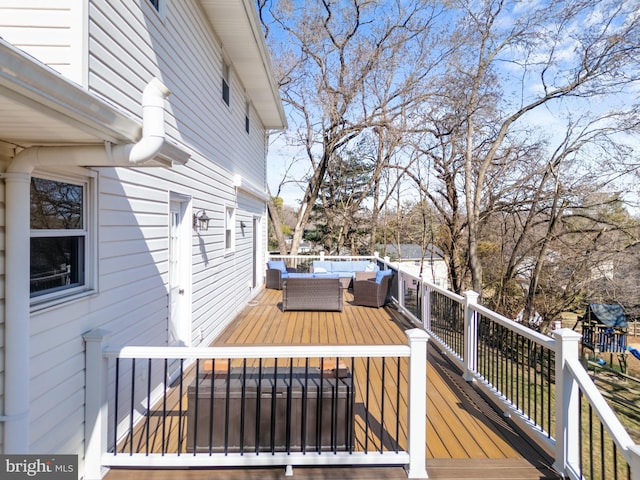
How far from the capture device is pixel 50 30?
2402 mm

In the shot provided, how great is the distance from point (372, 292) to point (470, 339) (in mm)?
3941

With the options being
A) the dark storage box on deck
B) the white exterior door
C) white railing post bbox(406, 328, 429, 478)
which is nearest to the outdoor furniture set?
the white exterior door

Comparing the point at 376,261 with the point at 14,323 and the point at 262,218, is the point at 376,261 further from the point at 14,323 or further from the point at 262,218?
the point at 14,323

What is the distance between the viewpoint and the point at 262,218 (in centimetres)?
1132

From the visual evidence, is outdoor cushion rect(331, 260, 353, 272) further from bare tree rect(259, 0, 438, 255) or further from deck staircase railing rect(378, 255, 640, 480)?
deck staircase railing rect(378, 255, 640, 480)

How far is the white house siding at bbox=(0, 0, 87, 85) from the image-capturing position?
2.35 meters

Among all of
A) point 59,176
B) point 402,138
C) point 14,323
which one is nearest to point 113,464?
point 14,323

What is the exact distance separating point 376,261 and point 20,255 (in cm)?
967

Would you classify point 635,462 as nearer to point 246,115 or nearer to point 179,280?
point 179,280

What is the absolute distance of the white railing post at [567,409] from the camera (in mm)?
2588

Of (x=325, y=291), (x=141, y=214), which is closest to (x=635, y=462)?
(x=141, y=214)

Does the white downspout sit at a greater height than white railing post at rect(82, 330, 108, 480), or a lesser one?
greater

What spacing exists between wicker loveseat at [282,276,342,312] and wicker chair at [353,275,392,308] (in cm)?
77

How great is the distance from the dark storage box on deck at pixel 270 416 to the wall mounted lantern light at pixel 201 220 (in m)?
A: 2.57
